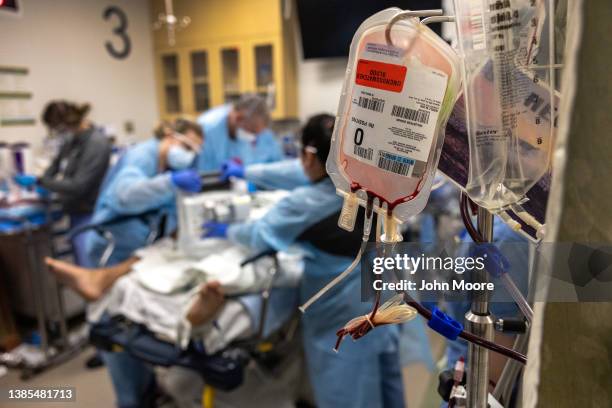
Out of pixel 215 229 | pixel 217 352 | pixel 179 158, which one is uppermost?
pixel 179 158

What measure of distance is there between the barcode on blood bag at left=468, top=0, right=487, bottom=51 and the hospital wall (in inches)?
61.0

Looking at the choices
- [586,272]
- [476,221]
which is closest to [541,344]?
[586,272]

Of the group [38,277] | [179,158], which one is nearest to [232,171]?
[179,158]

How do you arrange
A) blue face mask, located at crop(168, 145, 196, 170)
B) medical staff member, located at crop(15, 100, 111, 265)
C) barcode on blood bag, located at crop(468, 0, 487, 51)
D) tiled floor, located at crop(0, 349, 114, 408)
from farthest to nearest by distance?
medical staff member, located at crop(15, 100, 111, 265) → blue face mask, located at crop(168, 145, 196, 170) → tiled floor, located at crop(0, 349, 114, 408) → barcode on blood bag, located at crop(468, 0, 487, 51)

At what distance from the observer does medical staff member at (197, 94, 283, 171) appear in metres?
2.38

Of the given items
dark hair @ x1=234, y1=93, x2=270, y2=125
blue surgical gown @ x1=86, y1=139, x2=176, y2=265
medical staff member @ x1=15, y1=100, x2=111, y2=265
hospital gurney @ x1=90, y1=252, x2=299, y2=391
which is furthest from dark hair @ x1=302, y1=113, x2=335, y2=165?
medical staff member @ x1=15, y1=100, x2=111, y2=265

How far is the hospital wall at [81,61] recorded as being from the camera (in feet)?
6.58

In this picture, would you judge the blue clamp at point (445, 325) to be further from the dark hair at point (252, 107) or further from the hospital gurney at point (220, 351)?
the dark hair at point (252, 107)

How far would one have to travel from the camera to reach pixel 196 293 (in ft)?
4.56

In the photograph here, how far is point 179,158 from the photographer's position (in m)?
1.99

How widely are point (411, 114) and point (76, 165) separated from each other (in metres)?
2.43

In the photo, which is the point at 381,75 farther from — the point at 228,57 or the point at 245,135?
the point at 228,57

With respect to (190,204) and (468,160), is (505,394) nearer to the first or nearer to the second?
(468,160)

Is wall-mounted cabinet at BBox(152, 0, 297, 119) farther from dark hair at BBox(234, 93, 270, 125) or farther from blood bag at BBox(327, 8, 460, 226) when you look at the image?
blood bag at BBox(327, 8, 460, 226)
